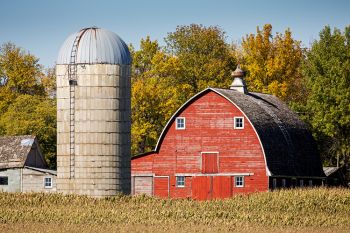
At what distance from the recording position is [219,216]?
44.3 m

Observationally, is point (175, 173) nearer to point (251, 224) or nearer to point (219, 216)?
point (219, 216)

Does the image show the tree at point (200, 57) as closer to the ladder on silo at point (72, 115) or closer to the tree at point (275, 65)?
the tree at point (275, 65)

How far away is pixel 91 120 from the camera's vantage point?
51.0 metres

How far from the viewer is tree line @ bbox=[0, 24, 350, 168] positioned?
239 feet

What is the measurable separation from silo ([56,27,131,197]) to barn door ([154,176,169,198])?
38.8 ft

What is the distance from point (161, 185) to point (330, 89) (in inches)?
579

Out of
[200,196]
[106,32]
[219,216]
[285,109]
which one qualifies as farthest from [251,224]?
[285,109]

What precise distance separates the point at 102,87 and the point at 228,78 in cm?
3006

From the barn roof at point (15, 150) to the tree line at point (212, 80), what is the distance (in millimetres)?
7359

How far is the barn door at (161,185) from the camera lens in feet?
209

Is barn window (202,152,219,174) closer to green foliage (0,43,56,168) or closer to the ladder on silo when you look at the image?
the ladder on silo

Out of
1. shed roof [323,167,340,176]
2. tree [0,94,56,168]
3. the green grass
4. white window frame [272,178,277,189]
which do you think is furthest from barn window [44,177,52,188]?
shed roof [323,167,340,176]

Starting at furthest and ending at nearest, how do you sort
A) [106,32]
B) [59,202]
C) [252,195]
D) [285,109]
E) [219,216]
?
[285,109] → [252,195] → [106,32] → [59,202] → [219,216]

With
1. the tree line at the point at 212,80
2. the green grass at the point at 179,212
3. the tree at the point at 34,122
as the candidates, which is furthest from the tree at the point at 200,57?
the green grass at the point at 179,212
